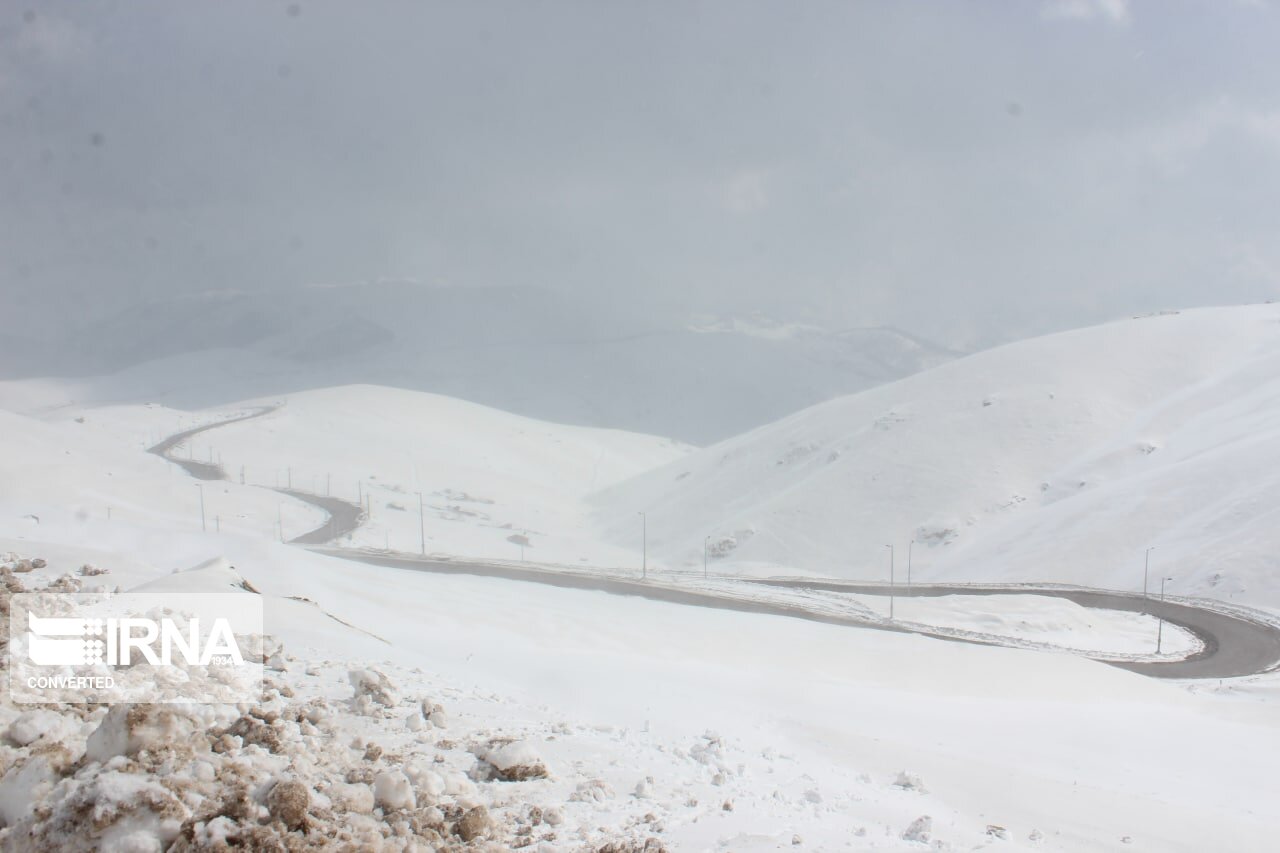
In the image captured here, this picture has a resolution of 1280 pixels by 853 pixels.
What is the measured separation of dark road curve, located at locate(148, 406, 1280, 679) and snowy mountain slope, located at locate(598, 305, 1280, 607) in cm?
443

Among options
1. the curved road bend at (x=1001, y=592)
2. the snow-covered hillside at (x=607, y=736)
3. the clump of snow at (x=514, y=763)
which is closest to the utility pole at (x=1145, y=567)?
the curved road bend at (x=1001, y=592)

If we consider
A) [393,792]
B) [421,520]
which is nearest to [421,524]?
[421,520]

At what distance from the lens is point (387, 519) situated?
8625 centimetres

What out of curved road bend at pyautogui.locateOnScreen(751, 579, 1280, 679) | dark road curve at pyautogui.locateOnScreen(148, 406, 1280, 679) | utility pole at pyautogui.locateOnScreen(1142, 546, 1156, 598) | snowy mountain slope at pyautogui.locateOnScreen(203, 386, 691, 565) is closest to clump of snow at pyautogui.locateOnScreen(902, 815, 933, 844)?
dark road curve at pyautogui.locateOnScreen(148, 406, 1280, 679)

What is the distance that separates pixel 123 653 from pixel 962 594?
56.2 metres

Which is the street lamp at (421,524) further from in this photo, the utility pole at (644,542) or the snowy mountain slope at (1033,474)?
the snowy mountain slope at (1033,474)

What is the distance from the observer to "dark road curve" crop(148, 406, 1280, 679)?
4094 cm

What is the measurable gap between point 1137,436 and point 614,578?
199ft

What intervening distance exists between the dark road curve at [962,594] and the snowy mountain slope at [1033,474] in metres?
4.43

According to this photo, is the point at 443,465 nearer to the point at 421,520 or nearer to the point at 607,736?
the point at 421,520

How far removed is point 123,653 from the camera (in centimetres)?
986

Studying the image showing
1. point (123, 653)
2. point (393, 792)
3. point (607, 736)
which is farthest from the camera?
point (607, 736)

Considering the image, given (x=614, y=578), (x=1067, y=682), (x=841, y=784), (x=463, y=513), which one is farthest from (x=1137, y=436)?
(x=841, y=784)

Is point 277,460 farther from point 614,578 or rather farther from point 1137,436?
point 1137,436
